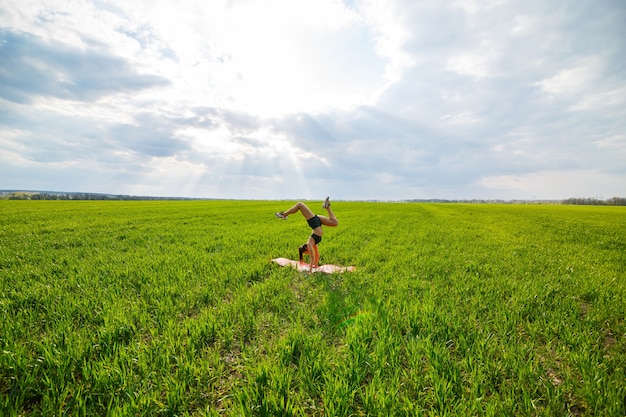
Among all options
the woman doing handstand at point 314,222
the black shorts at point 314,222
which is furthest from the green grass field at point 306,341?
the black shorts at point 314,222

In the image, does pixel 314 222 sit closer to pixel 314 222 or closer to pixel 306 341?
pixel 314 222

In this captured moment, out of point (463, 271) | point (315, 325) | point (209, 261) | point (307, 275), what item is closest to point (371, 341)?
point (315, 325)

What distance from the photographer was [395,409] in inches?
96.9

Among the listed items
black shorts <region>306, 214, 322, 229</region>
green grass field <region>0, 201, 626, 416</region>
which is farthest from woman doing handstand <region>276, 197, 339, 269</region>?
green grass field <region>0, 201, 626, 416</region>

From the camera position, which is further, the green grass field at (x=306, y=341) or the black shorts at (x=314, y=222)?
the black shorts at (x=314, y=222)

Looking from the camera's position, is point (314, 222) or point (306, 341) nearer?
point (306, 341)

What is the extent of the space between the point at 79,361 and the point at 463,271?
801 cm

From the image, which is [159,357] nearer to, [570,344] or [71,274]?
[71,274]

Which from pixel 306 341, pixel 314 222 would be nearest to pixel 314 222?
pixel 314 222

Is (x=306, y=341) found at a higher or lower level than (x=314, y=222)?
lower

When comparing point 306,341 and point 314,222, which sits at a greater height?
point 314,222

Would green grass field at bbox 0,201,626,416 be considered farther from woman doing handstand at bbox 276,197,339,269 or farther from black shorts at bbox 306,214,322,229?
black shorts at bbox 306,214,322,229

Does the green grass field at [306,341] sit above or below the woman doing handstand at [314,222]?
below

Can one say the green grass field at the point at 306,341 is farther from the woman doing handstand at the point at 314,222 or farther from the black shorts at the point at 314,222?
the black shorts at the point at 314,222
